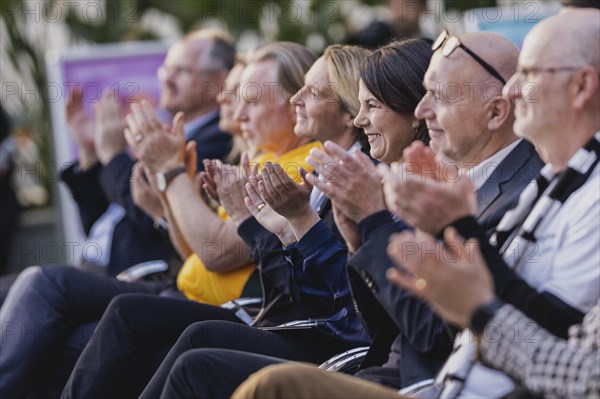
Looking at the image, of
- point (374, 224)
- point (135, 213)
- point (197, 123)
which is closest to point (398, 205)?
point (374, 224)

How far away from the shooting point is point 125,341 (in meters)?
3.91

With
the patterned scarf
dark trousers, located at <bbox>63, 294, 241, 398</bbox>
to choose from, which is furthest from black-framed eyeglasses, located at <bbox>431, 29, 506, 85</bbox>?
dark trousers, located at <bbox>63, 294, 241, 398</bbox>

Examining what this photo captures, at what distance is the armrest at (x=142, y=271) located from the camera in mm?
5055

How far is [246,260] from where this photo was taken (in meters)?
4.41

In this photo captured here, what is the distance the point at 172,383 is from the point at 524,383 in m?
0.96

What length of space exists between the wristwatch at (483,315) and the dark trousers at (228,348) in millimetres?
755

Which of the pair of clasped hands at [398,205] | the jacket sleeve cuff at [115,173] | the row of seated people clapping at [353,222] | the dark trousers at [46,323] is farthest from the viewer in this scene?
the jacket sleeve cuff at [115,173]

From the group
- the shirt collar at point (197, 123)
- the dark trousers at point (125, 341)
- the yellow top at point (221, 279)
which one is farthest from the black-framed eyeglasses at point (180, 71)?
the dark trousers at point (125, 341)

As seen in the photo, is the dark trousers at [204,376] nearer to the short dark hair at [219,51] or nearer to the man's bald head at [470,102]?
the man's bald head at [470,102]

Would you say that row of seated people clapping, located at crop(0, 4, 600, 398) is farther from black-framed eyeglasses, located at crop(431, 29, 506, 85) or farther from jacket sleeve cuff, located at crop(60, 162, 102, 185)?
jacket sleeve cuff, located at crop(60, 162, 102, 185)

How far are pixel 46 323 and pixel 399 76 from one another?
1789 millimetres

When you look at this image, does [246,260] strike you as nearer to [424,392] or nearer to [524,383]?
[424,392]

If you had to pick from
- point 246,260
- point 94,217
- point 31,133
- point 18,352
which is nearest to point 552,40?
point 246,260

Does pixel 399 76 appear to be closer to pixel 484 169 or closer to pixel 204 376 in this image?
pixel 484 169
